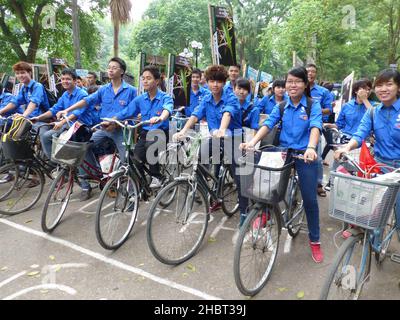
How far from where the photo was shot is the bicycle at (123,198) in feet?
12.2

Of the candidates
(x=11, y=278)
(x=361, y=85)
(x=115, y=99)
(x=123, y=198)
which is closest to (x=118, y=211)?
(x=123, y=198)

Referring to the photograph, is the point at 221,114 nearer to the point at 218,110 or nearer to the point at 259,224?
the point at 218,110

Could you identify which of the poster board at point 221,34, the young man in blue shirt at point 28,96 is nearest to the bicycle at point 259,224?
the poster board at point 221,34

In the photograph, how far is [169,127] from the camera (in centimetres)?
468

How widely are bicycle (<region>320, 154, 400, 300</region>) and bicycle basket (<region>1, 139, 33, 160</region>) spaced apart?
3952 mm

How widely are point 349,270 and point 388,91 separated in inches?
59.8

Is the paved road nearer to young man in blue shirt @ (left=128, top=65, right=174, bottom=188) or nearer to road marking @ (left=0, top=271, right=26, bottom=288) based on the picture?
road marking @ (left=0, top=271, right=26, bottom=288)

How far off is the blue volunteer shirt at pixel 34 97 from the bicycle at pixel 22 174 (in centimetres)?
49

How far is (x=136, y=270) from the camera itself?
11.1 feet

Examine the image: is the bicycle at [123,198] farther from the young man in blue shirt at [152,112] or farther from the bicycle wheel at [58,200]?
the bicycle wheel at [58,200]
